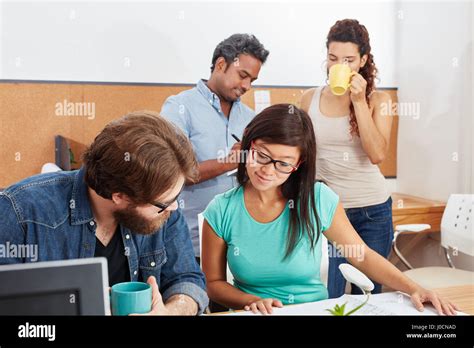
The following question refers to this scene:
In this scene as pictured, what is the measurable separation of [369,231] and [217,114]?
0.44m

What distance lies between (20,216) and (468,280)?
1100 mm

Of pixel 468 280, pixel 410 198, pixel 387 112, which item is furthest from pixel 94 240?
pixel 468 280

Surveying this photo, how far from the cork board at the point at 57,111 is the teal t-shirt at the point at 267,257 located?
274 millimetres

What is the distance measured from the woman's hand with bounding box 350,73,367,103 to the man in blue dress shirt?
0.20m

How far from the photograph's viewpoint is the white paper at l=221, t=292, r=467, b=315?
82cm

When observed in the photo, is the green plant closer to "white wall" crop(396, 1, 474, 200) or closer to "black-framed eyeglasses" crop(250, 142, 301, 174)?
"black-framed eyeglasses" crop(250, 142, 301, 174)

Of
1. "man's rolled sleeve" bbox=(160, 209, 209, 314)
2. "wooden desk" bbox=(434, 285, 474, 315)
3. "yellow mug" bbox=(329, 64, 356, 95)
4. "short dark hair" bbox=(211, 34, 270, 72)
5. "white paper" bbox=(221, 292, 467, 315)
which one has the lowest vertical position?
"wooden desk" bbox=(434, 285, 474, 315)

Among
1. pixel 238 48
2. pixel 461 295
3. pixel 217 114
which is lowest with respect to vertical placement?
pixel 461 295

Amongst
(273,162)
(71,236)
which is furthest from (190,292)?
(273,162)

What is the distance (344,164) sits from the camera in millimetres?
1157

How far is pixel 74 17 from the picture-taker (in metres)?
1.09

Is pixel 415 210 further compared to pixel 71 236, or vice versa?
pixel 415 210

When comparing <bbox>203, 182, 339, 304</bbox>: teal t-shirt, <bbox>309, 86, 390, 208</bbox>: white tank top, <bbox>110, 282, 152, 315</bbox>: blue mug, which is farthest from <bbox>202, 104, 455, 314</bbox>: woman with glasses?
<bbox>110, 282, 152, 315</bbox>: blue mug
